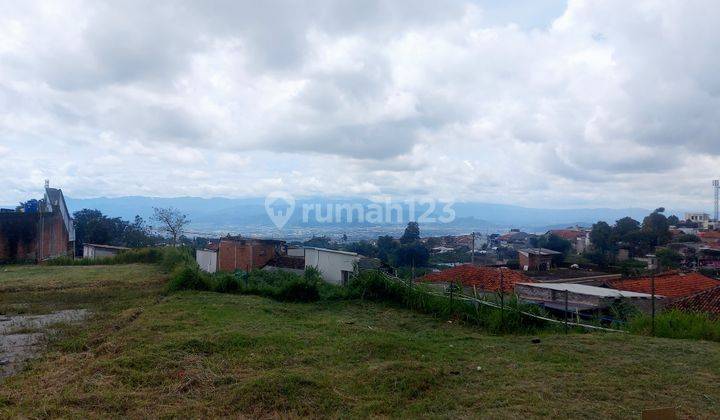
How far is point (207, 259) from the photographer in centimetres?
2692

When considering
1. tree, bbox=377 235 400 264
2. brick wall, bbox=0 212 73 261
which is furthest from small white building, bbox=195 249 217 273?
tree, bbox=377 235 400 264

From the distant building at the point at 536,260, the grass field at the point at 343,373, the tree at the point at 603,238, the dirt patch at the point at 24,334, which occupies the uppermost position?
the tree at the point at 603,238

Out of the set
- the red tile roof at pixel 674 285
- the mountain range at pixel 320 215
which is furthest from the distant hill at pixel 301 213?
the red tile roof at pixel 674 285

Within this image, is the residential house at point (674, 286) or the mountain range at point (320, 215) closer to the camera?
the residential house at point (674, 286)

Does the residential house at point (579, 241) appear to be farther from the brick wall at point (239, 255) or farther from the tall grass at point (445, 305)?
the tall grass at point (445, 305)

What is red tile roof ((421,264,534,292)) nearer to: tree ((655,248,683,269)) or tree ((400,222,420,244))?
tree ((400,222,420,244))

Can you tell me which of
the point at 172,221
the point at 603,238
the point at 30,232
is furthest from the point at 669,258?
the point at 30,232

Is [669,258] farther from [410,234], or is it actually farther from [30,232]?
[30,232]

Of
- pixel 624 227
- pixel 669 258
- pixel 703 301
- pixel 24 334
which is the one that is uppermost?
pixel 624 227

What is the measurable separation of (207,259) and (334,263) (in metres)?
10.9

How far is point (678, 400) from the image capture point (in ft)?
14.4

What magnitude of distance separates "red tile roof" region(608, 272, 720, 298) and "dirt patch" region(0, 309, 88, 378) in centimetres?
1551

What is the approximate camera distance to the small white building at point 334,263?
17922mm

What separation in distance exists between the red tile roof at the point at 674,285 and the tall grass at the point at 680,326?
8.83 meters
